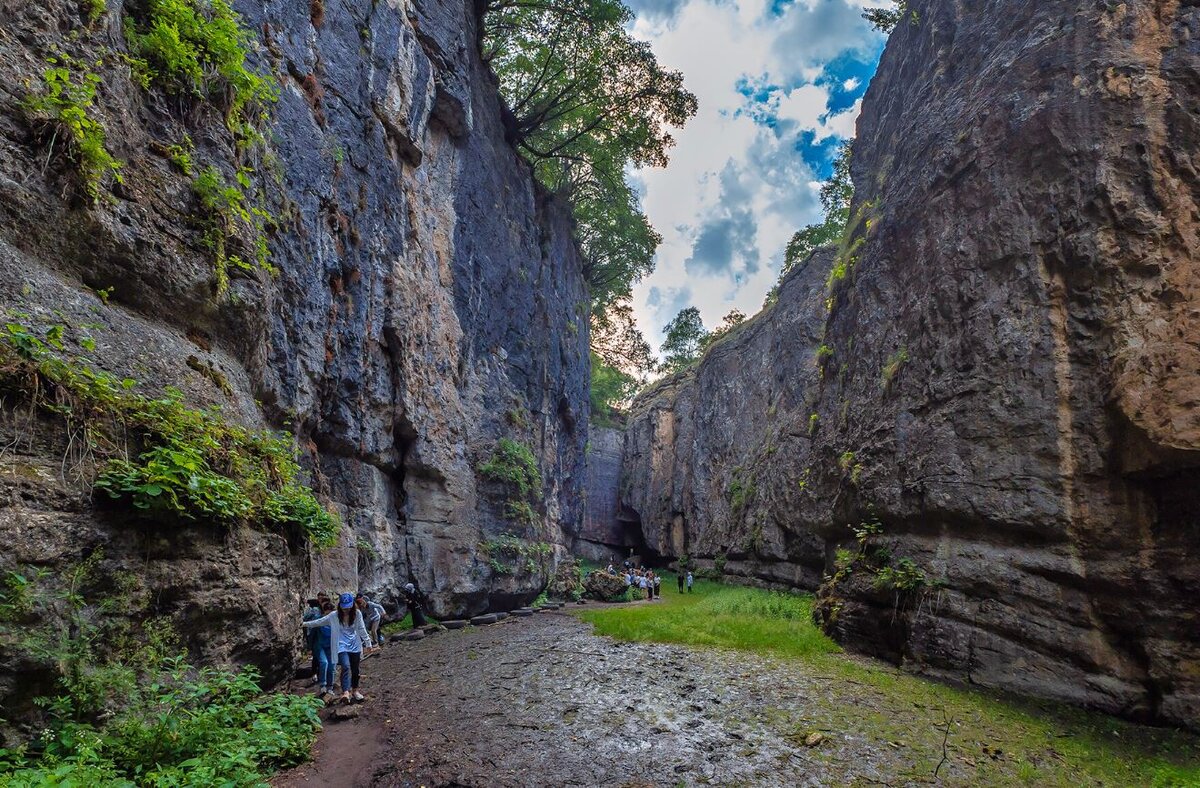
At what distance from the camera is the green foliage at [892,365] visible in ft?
40.4

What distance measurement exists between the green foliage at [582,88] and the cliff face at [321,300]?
3.04m

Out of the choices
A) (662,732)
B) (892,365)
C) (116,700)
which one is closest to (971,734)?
(662,732)

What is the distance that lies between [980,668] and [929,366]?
568 cm

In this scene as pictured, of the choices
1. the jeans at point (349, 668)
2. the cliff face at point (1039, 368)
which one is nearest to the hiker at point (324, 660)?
the jeans at point (349, 668)

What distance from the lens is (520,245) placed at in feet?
78.7

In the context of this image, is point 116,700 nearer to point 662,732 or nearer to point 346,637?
point 346,637

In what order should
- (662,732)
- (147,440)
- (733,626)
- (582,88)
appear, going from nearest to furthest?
(147,440) → (662,732) → (733,626) → (582,88)

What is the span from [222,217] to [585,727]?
8150 mm

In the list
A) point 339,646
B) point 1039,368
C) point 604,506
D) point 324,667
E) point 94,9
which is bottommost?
point 324,667

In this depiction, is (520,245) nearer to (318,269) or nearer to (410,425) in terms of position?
(410,425)

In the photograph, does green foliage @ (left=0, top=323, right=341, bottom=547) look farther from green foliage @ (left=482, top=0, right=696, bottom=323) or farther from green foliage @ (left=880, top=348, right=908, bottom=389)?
green foliage @ (left=482, top=0, right=696, bottom=323)

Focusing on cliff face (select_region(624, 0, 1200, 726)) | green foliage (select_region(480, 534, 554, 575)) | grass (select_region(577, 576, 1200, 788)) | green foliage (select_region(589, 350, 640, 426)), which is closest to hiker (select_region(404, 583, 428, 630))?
green foliage (select_region(480, 534, 554, 575))

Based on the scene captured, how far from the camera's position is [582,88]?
24062mm

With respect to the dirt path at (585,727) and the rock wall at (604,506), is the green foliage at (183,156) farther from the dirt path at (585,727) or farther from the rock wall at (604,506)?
the rock wall at (604,506)
